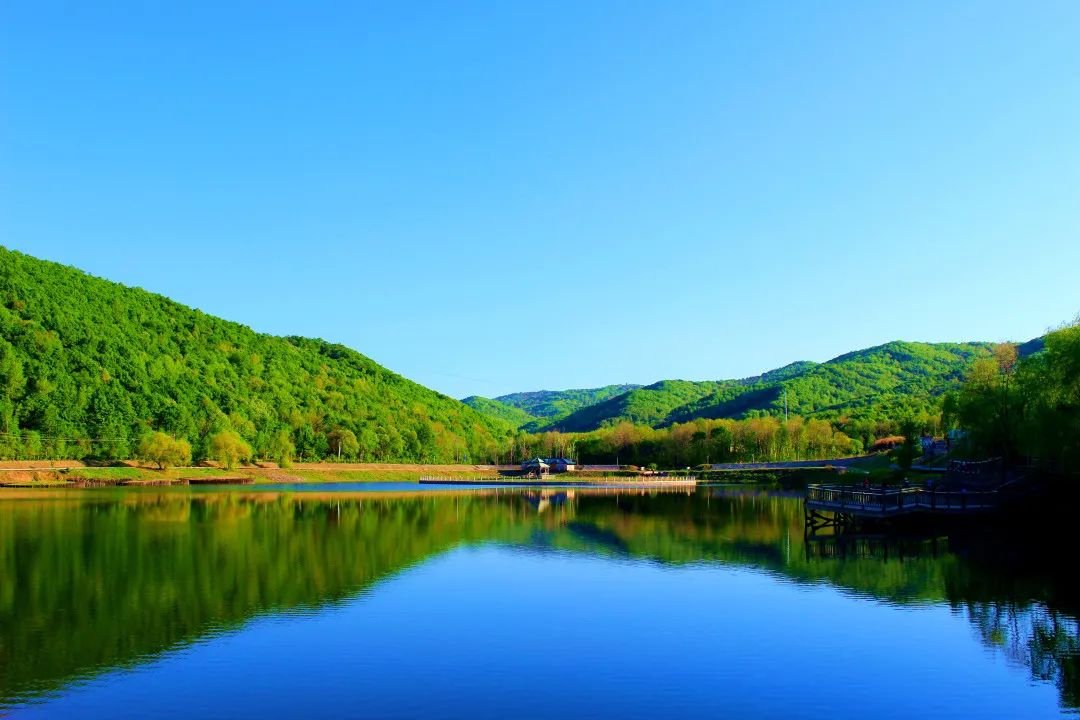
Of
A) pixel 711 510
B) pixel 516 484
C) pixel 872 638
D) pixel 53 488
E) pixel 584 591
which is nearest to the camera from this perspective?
pixel 872 638

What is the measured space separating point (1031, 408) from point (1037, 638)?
→ 35171 mm

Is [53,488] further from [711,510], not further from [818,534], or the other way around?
[818,534]

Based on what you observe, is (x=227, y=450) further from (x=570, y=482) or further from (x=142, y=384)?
(x=570, y=482)

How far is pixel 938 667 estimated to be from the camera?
20.4 m

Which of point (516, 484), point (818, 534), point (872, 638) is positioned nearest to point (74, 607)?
point (872, 638)

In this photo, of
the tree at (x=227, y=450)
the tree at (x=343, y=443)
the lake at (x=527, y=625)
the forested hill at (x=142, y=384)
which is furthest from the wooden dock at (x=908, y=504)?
the tree at (x=343, y=443)

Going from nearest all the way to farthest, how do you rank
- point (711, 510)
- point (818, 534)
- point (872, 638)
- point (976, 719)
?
point (976, 719) → point (872, 638) → point (818, 534) → point (711, 510)

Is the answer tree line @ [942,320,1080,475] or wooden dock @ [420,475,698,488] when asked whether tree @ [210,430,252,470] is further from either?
tree line @ [942,320,1080,475]

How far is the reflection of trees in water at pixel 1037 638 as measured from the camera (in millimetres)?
19500

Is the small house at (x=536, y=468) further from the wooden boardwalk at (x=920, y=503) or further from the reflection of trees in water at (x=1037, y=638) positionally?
the reflection of trees in water at (x=1037, y=638)

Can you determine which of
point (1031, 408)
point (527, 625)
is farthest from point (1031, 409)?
point (527, 625)

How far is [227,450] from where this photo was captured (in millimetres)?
117438

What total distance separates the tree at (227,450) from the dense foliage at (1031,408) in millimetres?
92076

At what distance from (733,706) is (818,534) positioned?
33.4 meters
